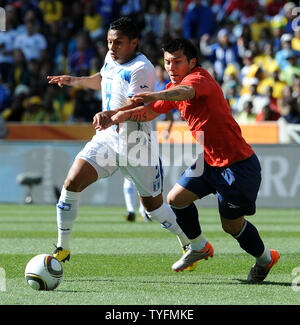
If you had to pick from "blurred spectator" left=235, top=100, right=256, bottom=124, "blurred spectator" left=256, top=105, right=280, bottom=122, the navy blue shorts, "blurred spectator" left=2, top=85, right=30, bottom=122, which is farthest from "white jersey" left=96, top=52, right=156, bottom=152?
"blurred spectator" left=2, top=85, right=30, bottom=122

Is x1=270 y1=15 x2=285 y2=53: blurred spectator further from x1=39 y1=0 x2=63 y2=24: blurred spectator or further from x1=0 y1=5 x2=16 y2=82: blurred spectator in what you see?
x1=0 y1=5 x2=16 y2=82: blurred spectator

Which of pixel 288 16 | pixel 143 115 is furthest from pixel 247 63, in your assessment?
pixel 143 115

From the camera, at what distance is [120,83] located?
7.77 metres

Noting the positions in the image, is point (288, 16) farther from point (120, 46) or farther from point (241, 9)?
point (120, 46)

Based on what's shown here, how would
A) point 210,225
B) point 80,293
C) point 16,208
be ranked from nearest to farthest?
point 80,293 → point 210,225 → point 16,208

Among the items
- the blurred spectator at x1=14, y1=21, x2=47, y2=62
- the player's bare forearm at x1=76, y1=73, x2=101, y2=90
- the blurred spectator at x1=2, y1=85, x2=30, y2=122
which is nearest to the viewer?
the player's bare forearm at x1=76, y1=73, x2=101, y2=90

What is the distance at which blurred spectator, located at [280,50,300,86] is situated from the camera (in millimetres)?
18703

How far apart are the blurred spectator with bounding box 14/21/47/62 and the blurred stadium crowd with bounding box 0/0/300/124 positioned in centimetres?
3

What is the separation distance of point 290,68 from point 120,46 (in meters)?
11.7

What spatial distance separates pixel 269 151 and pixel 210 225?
154 inches
